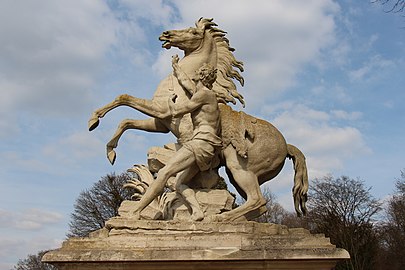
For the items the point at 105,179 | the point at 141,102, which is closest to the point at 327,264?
the point at 141,102

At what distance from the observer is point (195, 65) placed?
320 inches

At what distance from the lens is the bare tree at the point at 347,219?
26.5 meters

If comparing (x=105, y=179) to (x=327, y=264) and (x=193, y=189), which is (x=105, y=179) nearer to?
(x=193, y=189)

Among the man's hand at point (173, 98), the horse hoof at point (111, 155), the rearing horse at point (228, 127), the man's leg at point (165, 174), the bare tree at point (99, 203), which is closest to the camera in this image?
the man's leg at point (165, 174)

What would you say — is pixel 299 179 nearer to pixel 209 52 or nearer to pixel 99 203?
pixel 209 52

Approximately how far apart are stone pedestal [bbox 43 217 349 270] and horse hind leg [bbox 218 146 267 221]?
388 mm

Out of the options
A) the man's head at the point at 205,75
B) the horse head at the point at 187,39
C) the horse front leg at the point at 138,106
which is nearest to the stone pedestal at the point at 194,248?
the horse front leg at the point at 138,106

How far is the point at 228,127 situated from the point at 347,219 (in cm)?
2179

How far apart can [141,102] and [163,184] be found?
1.44m

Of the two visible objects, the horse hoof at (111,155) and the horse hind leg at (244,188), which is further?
the horse hoof at (111,155)

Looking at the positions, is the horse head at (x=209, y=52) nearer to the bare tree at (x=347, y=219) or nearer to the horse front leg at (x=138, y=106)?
the horse front leg at (x=138, y=106)

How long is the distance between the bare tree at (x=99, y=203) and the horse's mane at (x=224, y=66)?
56.1ft

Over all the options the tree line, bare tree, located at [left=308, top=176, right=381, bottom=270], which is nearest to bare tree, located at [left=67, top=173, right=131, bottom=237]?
the tree line

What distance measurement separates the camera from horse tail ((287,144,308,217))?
7.82m
